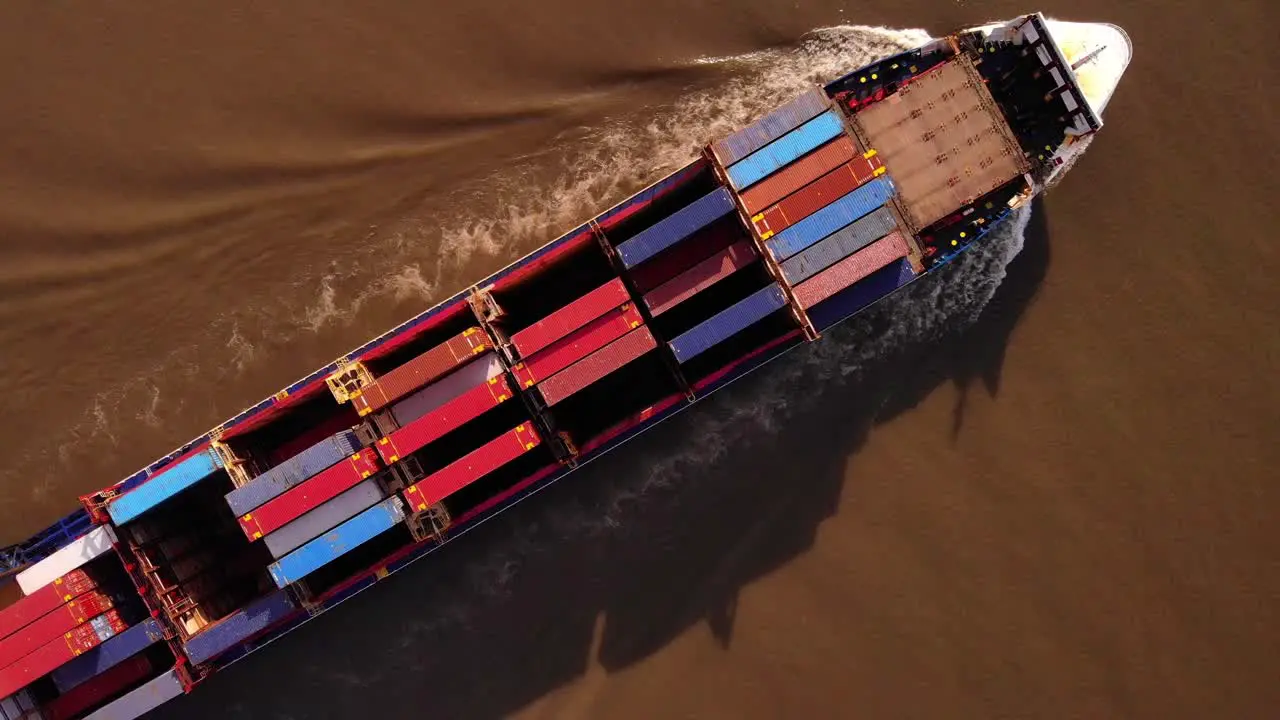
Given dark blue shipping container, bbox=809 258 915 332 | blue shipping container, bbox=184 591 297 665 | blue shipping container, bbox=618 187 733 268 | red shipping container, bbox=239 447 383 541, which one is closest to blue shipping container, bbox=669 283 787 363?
dark blue shipping container, bbox=809 258 915 332

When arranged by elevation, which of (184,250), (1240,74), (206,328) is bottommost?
(1240,74)

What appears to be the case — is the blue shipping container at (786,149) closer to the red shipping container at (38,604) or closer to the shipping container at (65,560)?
the shipping container at (65,560)

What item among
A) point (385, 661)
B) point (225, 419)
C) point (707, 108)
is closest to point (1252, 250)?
point (707, 108)

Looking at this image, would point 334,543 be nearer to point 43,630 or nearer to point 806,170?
point 43,630

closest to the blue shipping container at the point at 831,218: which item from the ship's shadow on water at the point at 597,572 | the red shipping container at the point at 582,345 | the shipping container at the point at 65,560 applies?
the red shipping container at the point at 582,345

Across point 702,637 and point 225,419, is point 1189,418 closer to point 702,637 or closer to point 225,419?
point 702,637

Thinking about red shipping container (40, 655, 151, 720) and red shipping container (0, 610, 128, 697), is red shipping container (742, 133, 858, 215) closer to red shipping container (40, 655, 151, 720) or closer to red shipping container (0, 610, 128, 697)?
red shipping container (0, 610, 128, 697)

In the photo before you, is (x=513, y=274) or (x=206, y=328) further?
(x=206, y=328)

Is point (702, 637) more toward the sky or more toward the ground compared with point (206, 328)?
more toward the ground
